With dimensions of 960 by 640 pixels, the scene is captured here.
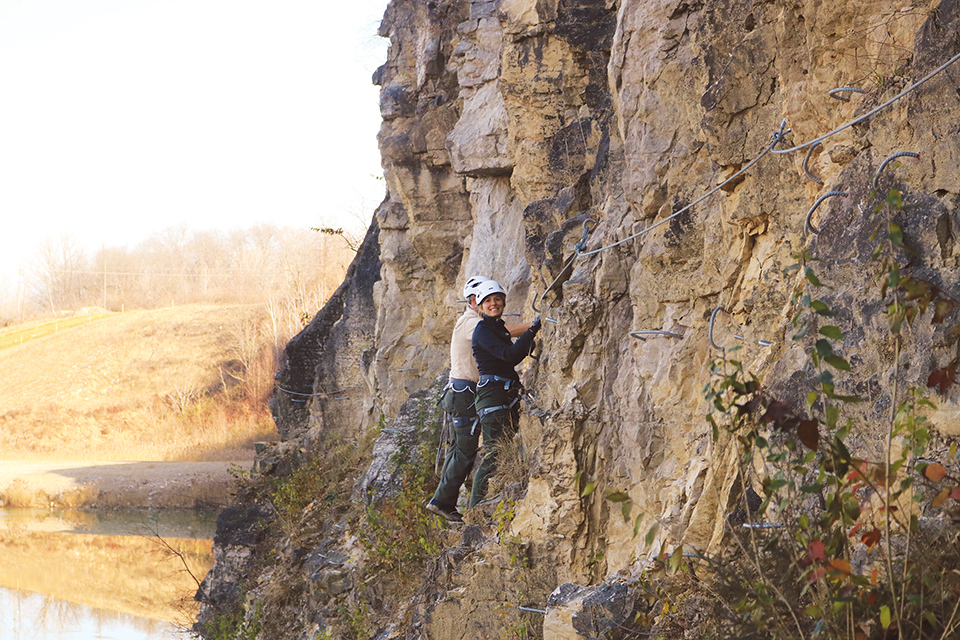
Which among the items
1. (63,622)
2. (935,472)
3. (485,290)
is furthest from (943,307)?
(63,622)

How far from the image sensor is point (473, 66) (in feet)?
37.0

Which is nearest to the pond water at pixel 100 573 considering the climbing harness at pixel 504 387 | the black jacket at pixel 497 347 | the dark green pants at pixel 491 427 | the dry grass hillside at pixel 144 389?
the dry grass hillside at pixel 144 389

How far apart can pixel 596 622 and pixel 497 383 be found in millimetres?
2946

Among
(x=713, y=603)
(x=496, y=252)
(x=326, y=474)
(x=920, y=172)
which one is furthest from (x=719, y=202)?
(x=326, y=474)

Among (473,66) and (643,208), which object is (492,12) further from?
(643,208)

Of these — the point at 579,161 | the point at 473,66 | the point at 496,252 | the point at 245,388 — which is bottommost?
the point at 245,388

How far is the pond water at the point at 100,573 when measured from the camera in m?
21.5

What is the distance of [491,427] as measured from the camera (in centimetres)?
743

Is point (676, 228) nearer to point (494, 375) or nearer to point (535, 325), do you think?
point (535, 325)

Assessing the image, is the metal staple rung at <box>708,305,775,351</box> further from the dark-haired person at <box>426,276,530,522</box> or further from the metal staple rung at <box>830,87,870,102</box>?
the dark-haired person at <box>426,276,530,522</box>

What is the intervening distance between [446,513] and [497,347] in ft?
5.56

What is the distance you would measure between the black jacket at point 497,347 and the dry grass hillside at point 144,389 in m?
29.8

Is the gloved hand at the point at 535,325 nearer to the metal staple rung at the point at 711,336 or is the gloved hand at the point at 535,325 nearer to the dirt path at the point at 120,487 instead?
the metal staple rung at the point at 711,336

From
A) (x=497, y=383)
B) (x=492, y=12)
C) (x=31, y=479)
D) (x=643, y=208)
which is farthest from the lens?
(x=31, y=479)
